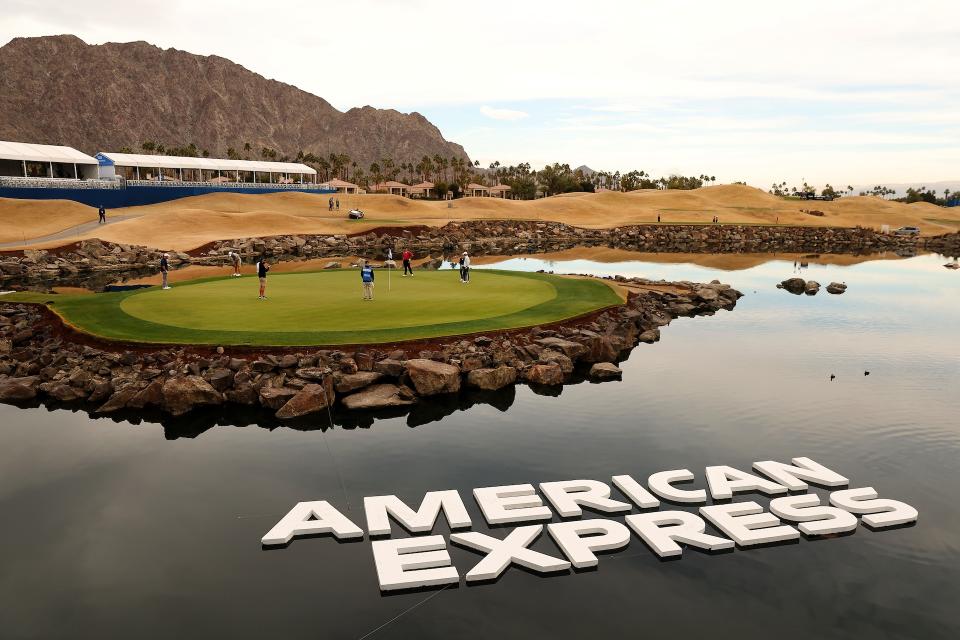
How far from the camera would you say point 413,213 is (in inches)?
4742

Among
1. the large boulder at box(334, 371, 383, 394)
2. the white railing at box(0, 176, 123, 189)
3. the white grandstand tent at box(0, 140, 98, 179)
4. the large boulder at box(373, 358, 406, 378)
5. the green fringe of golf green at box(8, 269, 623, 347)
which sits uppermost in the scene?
the white grandstand tent at box(0, 140, 98, 179)

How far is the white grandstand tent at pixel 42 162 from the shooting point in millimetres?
98750

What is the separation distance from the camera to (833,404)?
2447cm

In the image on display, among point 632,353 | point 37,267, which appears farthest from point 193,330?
point 37,267

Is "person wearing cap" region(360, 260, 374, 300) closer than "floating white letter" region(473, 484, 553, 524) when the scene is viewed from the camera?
No

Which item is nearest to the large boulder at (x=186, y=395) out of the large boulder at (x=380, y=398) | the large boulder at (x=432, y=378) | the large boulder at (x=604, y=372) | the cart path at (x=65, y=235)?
the large boulder at (x=380, y=398)

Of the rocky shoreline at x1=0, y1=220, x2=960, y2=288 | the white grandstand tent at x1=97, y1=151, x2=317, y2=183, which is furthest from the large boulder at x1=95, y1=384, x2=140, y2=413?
the white grandstand tent at x1=97, y1=151, x2=317, y2=183

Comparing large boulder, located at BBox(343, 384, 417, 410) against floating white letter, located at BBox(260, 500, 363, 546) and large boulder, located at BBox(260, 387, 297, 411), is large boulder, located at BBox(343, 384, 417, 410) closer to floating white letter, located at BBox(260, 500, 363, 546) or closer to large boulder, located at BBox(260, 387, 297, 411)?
large boulder, located at BBox(260, 387, 297, 411)

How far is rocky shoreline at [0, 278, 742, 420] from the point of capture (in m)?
23.0

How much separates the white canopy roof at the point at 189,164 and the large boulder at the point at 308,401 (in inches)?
4328

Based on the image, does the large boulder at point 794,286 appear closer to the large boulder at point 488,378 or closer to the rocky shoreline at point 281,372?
the rocky shoreline at point 281,372

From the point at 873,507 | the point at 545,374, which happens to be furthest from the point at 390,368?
the point at 873,507

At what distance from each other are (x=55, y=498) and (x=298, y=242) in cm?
6780

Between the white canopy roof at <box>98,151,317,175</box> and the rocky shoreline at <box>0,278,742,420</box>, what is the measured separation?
332 ft
